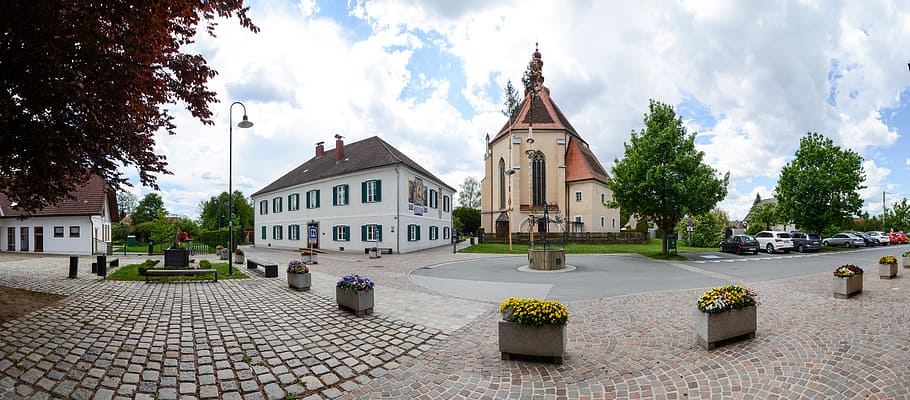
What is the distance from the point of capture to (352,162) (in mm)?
33125

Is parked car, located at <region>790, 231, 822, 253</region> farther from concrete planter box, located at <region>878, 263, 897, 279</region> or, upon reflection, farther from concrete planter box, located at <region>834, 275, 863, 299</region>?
concrete planter box, located at <region>834, 275, 863, 299</region>

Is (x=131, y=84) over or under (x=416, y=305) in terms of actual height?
over

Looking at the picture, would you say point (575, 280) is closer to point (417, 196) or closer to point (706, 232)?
point (417, 196)

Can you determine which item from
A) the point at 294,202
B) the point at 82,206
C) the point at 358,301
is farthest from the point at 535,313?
the point at 82,206

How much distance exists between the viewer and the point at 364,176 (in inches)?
1211

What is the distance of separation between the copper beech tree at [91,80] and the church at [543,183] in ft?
116

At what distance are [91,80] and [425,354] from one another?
588cm

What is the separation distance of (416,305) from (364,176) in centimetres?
2273

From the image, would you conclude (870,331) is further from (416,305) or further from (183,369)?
(183,369)

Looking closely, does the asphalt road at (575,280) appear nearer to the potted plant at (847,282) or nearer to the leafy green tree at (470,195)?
the potted plant at (847,282)

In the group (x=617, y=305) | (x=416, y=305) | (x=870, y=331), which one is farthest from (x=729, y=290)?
(x=416, y=305)

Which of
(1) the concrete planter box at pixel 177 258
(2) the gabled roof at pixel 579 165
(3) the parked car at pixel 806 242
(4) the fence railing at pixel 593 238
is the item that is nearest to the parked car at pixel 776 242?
(3) the parked car at pixel 806 242

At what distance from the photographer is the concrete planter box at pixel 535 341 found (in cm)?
525

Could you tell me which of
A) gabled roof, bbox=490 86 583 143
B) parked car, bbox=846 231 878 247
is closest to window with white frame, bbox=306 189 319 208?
gabled roof, bbox=490 86 583 143
